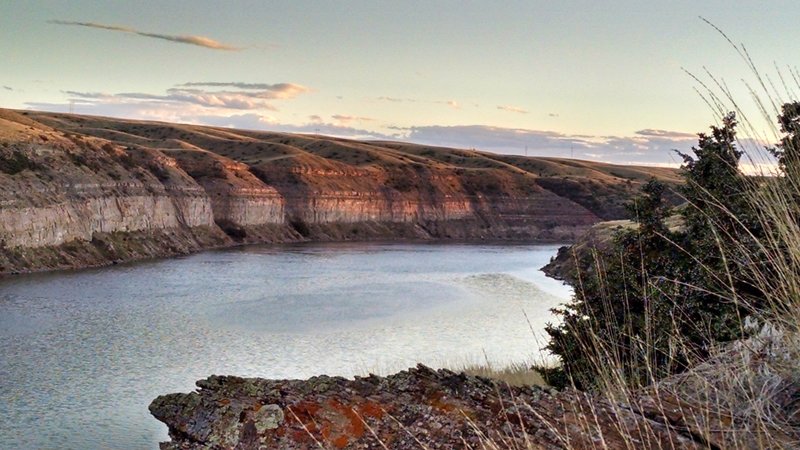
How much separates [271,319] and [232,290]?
13.5 m

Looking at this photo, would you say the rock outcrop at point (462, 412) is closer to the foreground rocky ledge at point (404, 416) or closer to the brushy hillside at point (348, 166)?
the foreground rocky ledge at point (404, 416)

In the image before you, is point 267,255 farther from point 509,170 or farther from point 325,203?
point 509,170

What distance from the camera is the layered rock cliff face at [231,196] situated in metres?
72.9

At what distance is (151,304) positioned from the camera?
161 feet

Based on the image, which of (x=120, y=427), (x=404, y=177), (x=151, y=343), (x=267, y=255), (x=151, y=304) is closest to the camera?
(x=120, y=427)

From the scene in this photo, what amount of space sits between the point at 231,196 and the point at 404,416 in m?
113

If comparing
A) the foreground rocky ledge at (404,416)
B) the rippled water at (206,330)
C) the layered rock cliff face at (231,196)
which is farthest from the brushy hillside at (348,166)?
the foreground rocky ledge at (404,416)

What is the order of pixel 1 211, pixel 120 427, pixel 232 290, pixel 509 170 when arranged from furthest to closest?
pixel 509 170, pixel 1 211, pixel 232 290, pixel 120 427

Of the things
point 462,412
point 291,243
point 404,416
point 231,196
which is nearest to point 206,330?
point 404,416

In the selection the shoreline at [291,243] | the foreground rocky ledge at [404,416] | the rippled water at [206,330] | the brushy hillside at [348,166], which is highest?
the foreground rocky ledge at [404,416]

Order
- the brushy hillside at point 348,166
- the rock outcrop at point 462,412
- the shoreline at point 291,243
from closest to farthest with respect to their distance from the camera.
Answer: the rock outcrop at point 462,412 < the shoreline at point 291,243 < the brushy hillside at point 348,166

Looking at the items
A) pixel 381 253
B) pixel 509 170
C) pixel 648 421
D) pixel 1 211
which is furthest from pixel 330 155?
pixel 648 421

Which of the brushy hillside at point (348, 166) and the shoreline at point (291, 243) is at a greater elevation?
the brushy hillside at point (348, 166)

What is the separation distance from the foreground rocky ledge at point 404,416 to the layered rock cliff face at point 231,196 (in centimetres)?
6486
